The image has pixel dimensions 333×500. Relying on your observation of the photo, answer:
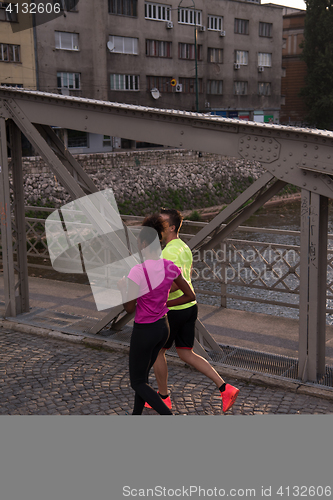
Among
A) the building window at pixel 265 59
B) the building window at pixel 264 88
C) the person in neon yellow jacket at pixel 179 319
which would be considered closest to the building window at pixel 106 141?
the building window at pixel 264 88

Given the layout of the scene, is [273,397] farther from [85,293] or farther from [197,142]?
[85,293]

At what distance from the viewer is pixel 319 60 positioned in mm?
49375

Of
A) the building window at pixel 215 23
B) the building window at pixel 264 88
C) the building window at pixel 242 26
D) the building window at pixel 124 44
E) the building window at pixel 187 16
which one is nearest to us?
the building window at pixel 124 44

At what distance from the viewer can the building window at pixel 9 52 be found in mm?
35781

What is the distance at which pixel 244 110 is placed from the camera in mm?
55969

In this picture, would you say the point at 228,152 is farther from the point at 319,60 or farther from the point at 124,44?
the point at 319,60

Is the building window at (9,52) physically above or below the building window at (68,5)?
below

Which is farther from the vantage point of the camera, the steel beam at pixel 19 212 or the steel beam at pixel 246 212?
the steel beam at pixel 19 212

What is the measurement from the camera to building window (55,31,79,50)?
3869 cm

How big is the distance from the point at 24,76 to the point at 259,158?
1357 inches

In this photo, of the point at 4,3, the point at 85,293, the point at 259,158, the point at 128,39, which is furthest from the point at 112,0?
the point at 259,158

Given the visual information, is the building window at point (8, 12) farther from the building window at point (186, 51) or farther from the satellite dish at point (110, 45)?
the building window at point (186, 51)

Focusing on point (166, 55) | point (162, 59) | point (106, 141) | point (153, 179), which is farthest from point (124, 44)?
point (153, 179)

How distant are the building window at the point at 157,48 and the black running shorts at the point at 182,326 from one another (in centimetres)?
4323
